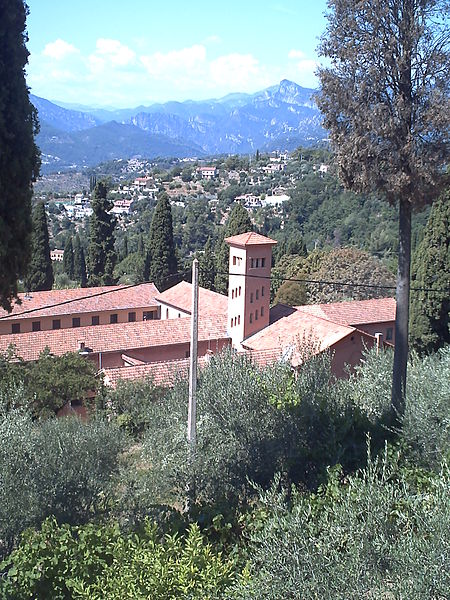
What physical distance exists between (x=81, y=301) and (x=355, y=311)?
1315 cm

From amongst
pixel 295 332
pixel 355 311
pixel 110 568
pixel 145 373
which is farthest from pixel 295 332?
pixel 110 568

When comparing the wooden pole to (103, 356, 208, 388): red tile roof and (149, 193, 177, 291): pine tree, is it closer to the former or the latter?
(103, 356, 208, 388): red tile roof

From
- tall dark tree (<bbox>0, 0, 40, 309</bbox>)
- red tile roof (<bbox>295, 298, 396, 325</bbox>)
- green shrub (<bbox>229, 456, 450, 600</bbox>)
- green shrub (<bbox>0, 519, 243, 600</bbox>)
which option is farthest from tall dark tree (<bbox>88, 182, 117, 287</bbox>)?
green shrub (<bbox>229, 456, 450, 600</bbox>)

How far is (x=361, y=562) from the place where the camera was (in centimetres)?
451

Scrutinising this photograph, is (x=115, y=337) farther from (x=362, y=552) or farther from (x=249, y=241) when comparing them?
Result: (x=362, y=552)

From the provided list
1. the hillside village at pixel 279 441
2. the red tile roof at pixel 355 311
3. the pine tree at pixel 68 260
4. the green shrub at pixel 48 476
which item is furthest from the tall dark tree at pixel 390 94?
the pine tree at pixel 68 260

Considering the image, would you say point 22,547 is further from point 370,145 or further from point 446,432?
point 370,145

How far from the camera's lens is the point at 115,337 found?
24391 mm

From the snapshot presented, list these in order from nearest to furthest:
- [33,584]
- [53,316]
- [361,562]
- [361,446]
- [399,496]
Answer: [361,562] → [399,496] → [33,584] → [361,446] → [53,316]

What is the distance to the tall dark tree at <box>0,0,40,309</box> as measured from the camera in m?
6.65

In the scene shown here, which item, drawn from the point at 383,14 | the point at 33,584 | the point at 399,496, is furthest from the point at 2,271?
the point at 383,14

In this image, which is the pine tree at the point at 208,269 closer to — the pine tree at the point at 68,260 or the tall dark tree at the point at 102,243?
the tall dark tree at the point at 102,243

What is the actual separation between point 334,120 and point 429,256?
29.9ft

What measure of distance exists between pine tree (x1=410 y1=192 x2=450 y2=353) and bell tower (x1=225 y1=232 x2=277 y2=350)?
6548 mm
